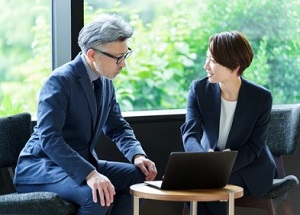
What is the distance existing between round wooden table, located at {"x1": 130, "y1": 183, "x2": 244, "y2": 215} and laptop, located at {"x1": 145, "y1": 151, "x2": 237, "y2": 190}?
0.11ft

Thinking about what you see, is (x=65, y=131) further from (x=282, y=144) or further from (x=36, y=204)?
(x=282, y=144)

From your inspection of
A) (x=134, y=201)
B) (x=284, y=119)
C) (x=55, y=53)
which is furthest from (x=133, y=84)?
(x=134, y=201)

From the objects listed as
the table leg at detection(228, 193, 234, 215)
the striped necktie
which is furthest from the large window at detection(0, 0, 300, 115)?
the table leg at detection(228, 193, 234, 215)

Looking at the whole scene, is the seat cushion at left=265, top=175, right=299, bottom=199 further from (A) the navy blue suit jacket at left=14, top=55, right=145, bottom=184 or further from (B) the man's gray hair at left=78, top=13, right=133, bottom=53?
(B) the man's gray hair at left=78, top=13, right=133, bottom=53

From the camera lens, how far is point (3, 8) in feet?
14.8

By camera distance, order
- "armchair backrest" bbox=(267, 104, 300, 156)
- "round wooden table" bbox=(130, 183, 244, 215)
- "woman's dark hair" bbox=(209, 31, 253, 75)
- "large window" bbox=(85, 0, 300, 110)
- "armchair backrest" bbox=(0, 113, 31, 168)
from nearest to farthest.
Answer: "round wooden table" bbox=(130, 183, 244, 215) → "armchair backrest" bbox=(0, 113, 31, 168) → "woman's dark hair" bbox=(209, 31, 253, 75) → "armchair backrest" bbox=(267, 104, 300, 156) → "large window" bbox=(85, 0, 300, 110)

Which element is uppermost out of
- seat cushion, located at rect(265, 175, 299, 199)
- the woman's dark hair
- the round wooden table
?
the woman's dark hair

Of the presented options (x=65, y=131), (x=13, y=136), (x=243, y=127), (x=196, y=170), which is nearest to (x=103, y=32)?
(x=65, y=131)

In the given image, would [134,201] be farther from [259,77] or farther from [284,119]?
[259,77]

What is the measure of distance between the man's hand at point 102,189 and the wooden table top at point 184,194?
0.10m

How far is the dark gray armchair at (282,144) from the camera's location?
4445 millimetres

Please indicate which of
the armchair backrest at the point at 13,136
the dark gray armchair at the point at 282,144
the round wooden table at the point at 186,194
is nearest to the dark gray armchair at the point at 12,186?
the armchair backrest at the point at 13,136

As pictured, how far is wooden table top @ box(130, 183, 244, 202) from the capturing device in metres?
3.64

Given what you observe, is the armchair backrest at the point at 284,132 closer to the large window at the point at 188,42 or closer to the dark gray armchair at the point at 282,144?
the dark gray armchair at the point at 282,144
